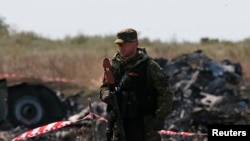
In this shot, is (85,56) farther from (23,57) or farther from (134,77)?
(134,77)

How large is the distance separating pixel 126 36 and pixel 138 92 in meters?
0.60

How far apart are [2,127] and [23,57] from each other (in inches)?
684

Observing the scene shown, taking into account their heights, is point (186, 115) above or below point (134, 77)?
below

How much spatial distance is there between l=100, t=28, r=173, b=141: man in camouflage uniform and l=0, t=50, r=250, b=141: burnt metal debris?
2488 millimetres

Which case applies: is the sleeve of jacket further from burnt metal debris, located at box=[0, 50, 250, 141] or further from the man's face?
burnt metal debris, located at box=[0, 50, 250, 141]

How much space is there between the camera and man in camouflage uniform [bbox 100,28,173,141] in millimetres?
8547

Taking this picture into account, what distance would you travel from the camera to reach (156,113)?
8523mm

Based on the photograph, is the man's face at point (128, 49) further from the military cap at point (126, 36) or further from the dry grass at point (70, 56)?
the dry grass at point (70, 56)

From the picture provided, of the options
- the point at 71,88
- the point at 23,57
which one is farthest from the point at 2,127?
the point at 23,57

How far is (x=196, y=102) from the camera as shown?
58.5 feet

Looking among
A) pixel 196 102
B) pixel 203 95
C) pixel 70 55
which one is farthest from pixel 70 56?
pixel 196 102

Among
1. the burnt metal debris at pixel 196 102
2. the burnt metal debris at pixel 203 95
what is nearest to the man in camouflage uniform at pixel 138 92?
the burnt metal debris at pixel 196 102

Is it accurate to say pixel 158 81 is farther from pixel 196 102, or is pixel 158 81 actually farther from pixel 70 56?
pixel 70 56

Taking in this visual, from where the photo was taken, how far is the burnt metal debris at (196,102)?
1471 centimetres
